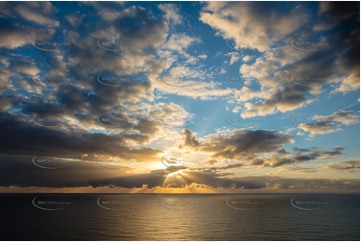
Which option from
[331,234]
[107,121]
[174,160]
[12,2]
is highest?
[12,2]

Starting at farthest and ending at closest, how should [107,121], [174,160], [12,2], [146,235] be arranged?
[146,235], [174,160], [107,121], [12,2]

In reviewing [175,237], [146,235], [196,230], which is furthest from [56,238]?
[196,230]

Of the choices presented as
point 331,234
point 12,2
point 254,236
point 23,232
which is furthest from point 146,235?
point 12,2

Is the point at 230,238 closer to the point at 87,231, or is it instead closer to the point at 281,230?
the point at 281,230

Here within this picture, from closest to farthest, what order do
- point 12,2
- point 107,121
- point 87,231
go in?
point 12,2, point 107,121, point 87,231

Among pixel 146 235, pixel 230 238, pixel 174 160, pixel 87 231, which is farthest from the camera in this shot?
pixel 87 231

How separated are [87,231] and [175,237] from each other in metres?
28.3

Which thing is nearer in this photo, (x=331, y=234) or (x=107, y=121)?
(x=107, y=121)

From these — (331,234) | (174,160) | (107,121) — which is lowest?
(331,234)

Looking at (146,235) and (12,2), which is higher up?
(12,2)

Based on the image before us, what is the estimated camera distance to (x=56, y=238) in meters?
62.7

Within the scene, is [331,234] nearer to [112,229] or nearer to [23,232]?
[112,229]

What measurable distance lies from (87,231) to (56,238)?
11.7 m

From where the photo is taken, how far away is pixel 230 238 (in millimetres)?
62469
